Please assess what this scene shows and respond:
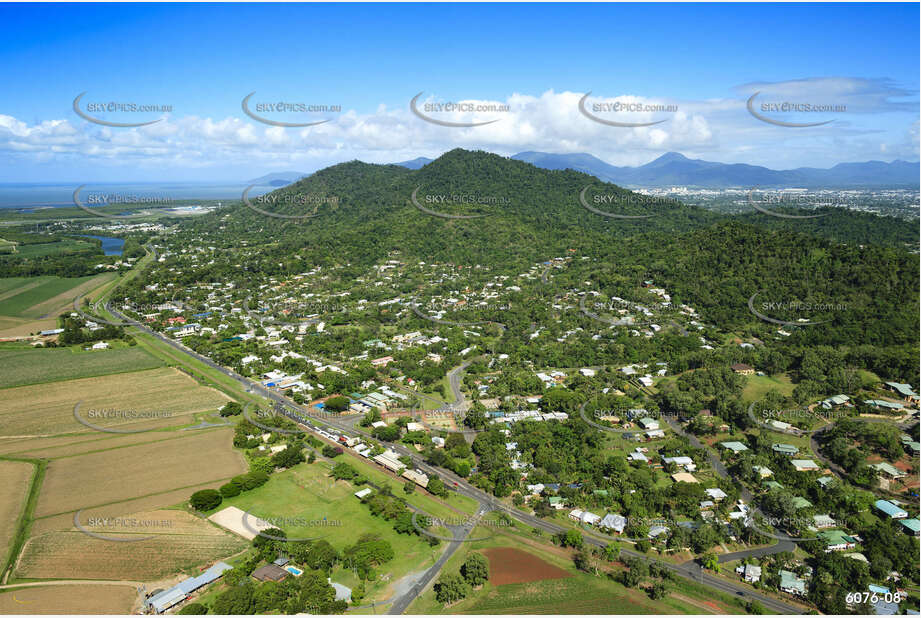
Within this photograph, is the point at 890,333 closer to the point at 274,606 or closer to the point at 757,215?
the point at 274,606

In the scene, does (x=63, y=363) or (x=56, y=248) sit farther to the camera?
(x=56, y=248)

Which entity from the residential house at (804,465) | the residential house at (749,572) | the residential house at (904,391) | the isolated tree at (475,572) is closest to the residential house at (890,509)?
the residential house at (804,465)

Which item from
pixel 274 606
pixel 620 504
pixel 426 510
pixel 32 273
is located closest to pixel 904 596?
pixel 620 504

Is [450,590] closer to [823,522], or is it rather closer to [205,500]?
[205,500]

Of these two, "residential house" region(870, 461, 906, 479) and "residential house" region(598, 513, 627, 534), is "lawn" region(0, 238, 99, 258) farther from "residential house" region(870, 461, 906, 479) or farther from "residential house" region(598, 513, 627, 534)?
"residential house" region(870, 461, 906, 479)

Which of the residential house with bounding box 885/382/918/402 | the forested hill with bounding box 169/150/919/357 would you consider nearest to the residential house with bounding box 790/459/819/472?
the residential house with bounding box 885/382/918/402

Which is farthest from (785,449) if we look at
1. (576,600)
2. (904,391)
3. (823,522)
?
(576,600)
